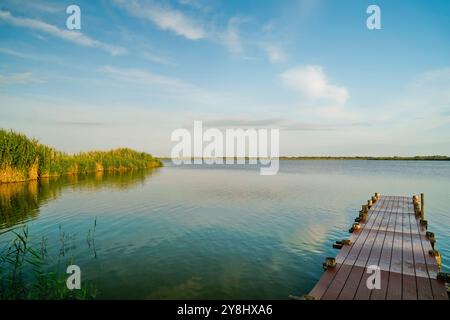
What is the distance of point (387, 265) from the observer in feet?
27.4

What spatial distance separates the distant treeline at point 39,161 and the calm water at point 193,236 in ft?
16.2

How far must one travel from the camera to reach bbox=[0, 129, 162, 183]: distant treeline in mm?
28484

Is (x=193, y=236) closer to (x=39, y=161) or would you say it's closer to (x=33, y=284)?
(x=33, y=284)

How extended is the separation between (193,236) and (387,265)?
8.52 m

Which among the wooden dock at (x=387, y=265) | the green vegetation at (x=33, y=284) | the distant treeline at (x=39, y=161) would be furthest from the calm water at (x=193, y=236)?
the distant treeline at (x=39, y=161)

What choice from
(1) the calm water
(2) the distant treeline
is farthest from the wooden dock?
(2) the distant treeline

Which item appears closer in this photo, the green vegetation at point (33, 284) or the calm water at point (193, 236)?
the green vegetation at point (33, 284)

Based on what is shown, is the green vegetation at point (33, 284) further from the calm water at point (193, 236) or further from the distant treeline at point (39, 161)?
the distant treeline at point (39, 161)

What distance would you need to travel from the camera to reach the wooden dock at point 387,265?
21.7 ft

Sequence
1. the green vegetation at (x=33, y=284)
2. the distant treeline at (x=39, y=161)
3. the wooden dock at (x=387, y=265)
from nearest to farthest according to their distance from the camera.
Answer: the wooden dock at (x=387, y=265), the green vegetation at (x=33, y=284), the distant treeline at (x=39, y=161)

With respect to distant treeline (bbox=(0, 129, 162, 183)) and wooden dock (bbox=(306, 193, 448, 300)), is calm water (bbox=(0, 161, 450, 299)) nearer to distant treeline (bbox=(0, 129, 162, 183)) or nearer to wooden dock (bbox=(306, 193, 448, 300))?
wooden dock (bbox=(306, 193, 448, 300))

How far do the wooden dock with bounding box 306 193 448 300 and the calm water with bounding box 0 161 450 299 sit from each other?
120cm
